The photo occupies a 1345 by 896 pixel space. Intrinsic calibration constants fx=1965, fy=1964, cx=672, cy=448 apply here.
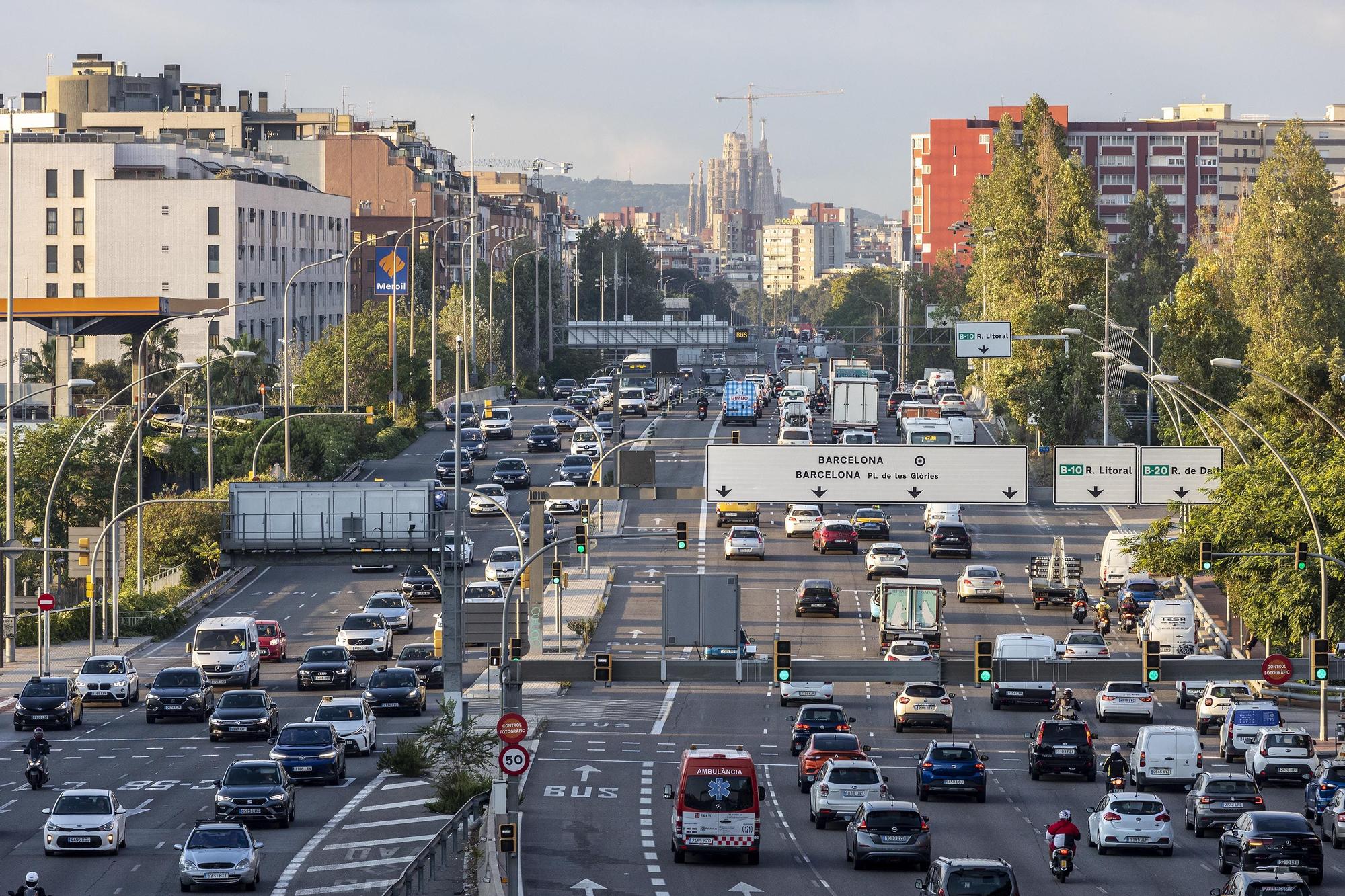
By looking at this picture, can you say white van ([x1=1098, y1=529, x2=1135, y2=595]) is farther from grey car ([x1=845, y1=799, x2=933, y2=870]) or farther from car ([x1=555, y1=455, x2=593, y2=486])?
grey car ([x1=845, y1=799, x2=933, y2=870])

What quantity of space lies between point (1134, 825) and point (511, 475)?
60774mm

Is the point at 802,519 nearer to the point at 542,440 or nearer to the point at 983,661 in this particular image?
the point at 542,440

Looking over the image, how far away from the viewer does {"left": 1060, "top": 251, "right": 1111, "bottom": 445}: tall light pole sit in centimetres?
7800

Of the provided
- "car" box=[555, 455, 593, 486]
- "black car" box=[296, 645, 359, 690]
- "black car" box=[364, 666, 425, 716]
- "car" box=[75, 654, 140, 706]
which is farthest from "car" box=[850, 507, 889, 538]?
"car" box=[75, 654, 140, 706]

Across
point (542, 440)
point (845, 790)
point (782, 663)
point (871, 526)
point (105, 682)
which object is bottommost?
point (105, 682)

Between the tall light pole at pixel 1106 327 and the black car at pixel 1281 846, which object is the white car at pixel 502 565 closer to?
the tall light pole at pixel 1106 327

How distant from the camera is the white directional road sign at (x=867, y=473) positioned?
45188mm

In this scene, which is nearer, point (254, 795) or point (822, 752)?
point (254, 795)

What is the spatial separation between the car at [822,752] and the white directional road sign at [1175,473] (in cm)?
1046

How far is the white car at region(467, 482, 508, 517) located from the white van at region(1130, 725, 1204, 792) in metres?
→ 45.8

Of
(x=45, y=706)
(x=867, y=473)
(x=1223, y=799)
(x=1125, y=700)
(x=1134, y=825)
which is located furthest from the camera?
(x=1125, y=700)

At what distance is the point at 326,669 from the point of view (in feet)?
186

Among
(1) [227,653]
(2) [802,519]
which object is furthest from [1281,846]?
(2) [802,519]

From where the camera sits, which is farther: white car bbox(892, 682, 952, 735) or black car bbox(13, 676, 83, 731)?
white car bbox(892, 682, 952, 735)
